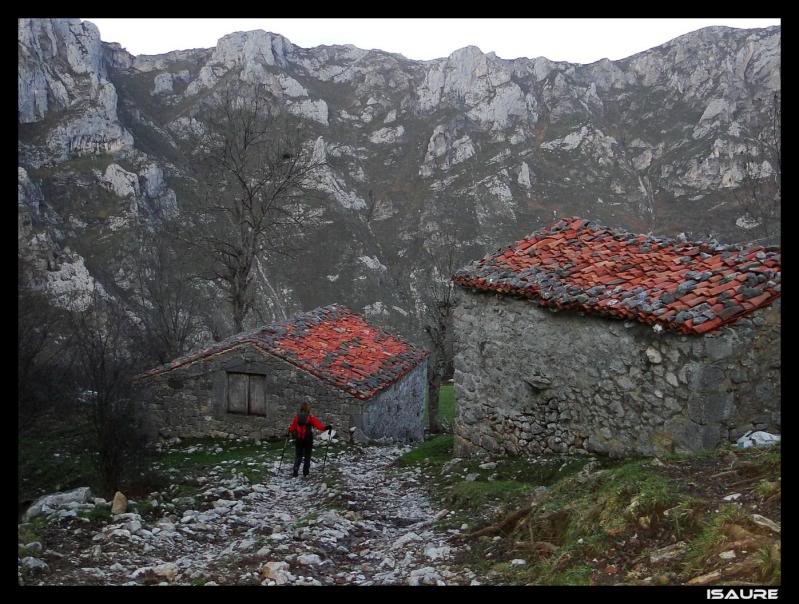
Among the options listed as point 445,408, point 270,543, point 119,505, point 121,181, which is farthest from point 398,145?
point 270,543

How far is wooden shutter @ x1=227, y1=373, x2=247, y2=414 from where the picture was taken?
1634 cm

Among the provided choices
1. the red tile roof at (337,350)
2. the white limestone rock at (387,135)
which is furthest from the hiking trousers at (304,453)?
the white limestone rock at (387,135)

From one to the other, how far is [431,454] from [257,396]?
522 centimetres

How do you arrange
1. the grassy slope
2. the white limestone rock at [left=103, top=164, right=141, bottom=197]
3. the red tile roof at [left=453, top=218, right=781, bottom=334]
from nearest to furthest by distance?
1. the grassy slope
2. the red tile roof at [left=453, top=218, right=781, bottom=334]
3. the white limestone rock at [left=103, top=164, right=141, bottom=197]

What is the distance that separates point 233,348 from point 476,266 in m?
7.39

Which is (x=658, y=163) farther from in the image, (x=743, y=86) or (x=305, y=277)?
(x=305, y=277)

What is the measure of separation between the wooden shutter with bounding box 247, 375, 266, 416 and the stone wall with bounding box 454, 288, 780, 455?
5.96 metres

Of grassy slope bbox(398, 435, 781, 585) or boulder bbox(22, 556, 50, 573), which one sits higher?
grassy slope bbox(398, 435, 781, 585)

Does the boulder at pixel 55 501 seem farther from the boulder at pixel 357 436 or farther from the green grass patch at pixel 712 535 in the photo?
the green grass patch at pixel 712 535

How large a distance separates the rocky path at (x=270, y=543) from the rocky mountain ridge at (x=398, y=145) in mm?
46848

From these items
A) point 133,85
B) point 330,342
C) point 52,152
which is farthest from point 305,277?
point 330,342

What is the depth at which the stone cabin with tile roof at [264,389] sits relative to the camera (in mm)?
15781

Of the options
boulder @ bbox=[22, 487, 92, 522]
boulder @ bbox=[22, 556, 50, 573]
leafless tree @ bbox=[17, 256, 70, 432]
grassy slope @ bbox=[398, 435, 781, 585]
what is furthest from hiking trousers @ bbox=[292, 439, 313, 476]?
boulder @ bbox=[22, 556, 50, 573]

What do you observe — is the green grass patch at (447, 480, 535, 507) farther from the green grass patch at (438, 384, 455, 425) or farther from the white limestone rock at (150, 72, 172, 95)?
the white limestone rock at (150, 72, 172, 95)
